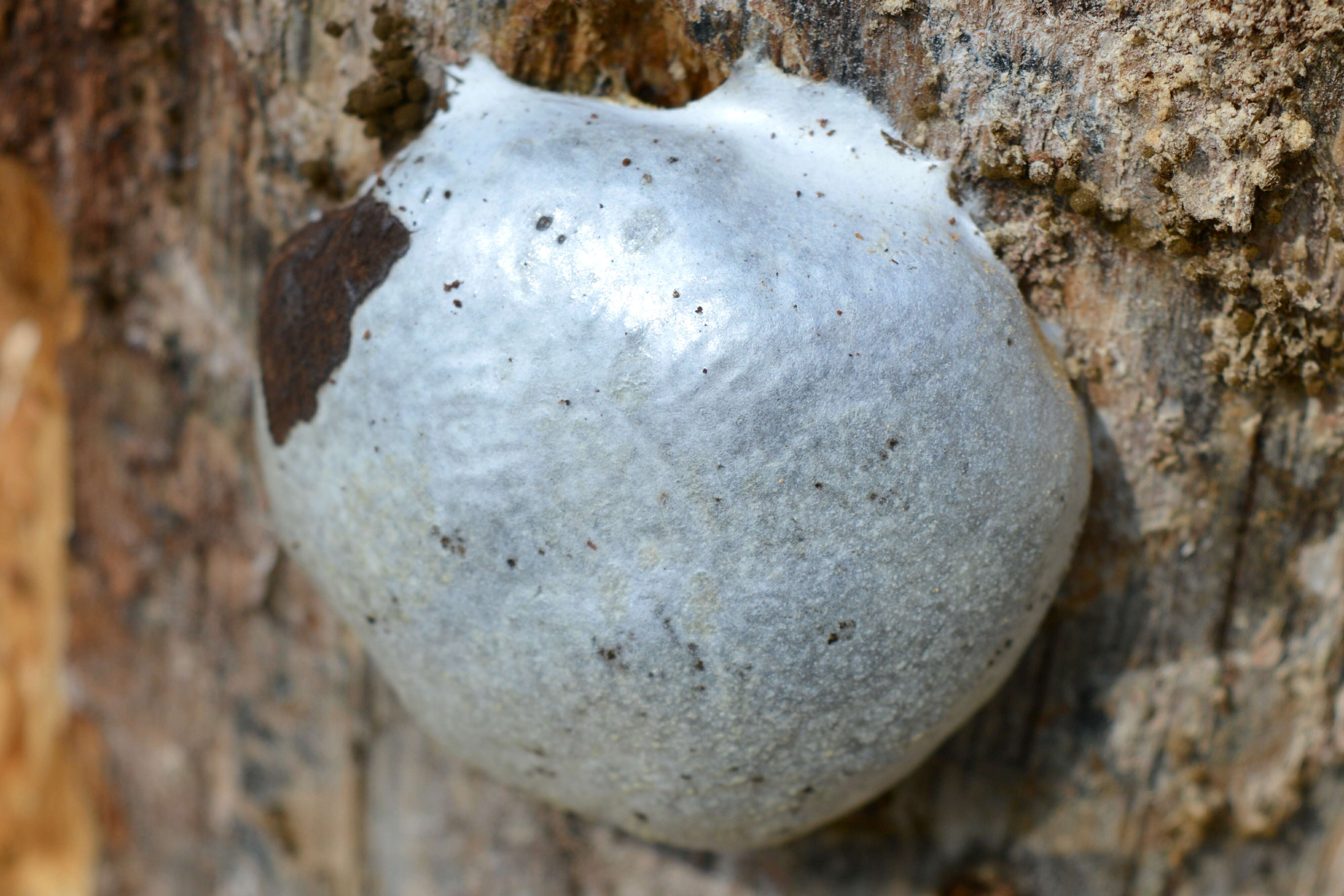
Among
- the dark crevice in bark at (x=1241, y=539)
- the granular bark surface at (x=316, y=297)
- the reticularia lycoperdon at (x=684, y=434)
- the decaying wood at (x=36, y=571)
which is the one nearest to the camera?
the reticularia lycoperdon at (x=684, y=434)

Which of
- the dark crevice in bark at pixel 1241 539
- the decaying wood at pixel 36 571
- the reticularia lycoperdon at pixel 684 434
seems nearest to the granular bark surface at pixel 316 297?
the reticularia lycoperdon at pixel 684 434

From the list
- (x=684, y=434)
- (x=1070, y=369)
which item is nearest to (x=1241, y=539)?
(x=1070, y=369)

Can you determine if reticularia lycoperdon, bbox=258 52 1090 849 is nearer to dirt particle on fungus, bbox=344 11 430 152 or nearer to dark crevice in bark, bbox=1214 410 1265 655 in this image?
dirt particle on fungus, bbox=344 11 430 152

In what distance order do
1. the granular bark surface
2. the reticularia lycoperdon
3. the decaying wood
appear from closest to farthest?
the reticularia lycoperdon → the granular bark surface → the decaying wood

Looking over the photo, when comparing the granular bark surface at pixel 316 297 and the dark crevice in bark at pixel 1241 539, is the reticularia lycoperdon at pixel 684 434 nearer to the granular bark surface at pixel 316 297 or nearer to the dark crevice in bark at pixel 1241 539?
the granular bark surface at pixel 316 297

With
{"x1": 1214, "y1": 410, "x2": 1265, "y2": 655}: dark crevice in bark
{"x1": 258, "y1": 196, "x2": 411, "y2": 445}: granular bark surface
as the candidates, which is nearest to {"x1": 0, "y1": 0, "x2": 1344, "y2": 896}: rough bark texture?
{"x1": 1214, "y1": 410, "x2": 1265, "y2": 655}: dark crevice in bark

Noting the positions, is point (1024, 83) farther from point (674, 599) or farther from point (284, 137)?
point (284, 137)
